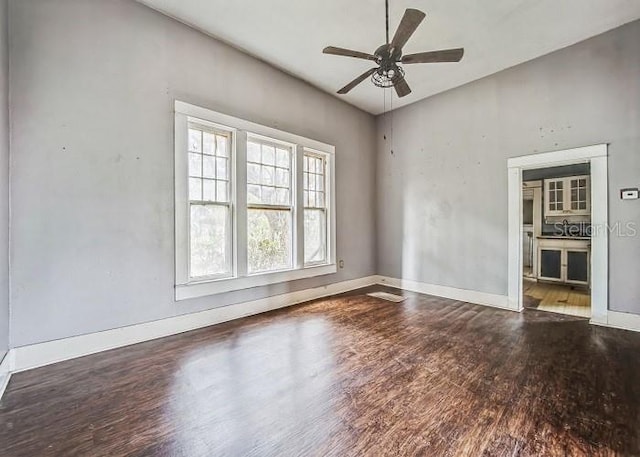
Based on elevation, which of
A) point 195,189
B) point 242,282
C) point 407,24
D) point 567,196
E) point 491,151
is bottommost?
point 242,282

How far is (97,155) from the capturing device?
2.86 m

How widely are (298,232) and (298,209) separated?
0.37 meters

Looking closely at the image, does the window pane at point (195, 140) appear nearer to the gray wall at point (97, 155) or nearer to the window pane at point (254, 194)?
the gray wall at point (97, 155)

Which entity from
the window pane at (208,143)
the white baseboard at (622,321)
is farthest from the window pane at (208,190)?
the white baseboard at (622,321)

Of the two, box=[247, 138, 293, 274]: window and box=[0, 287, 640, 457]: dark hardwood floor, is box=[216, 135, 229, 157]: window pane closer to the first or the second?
box=[247, 138, 293, 274]: window

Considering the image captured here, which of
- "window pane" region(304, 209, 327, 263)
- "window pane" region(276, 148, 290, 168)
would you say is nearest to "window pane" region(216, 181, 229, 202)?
"window pane" region(276, 148, 290, 168)

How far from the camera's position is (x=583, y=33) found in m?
3.59

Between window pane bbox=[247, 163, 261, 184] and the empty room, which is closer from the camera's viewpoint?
the empty room

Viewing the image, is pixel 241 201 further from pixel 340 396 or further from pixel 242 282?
pixel 340 396

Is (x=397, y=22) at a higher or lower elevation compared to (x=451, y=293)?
higher

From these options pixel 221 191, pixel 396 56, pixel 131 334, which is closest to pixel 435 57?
pixel 396 56

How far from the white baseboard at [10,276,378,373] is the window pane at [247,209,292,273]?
0.49 metres

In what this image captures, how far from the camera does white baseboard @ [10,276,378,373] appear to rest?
8.36 feet

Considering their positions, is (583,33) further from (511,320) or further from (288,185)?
(288,185)
